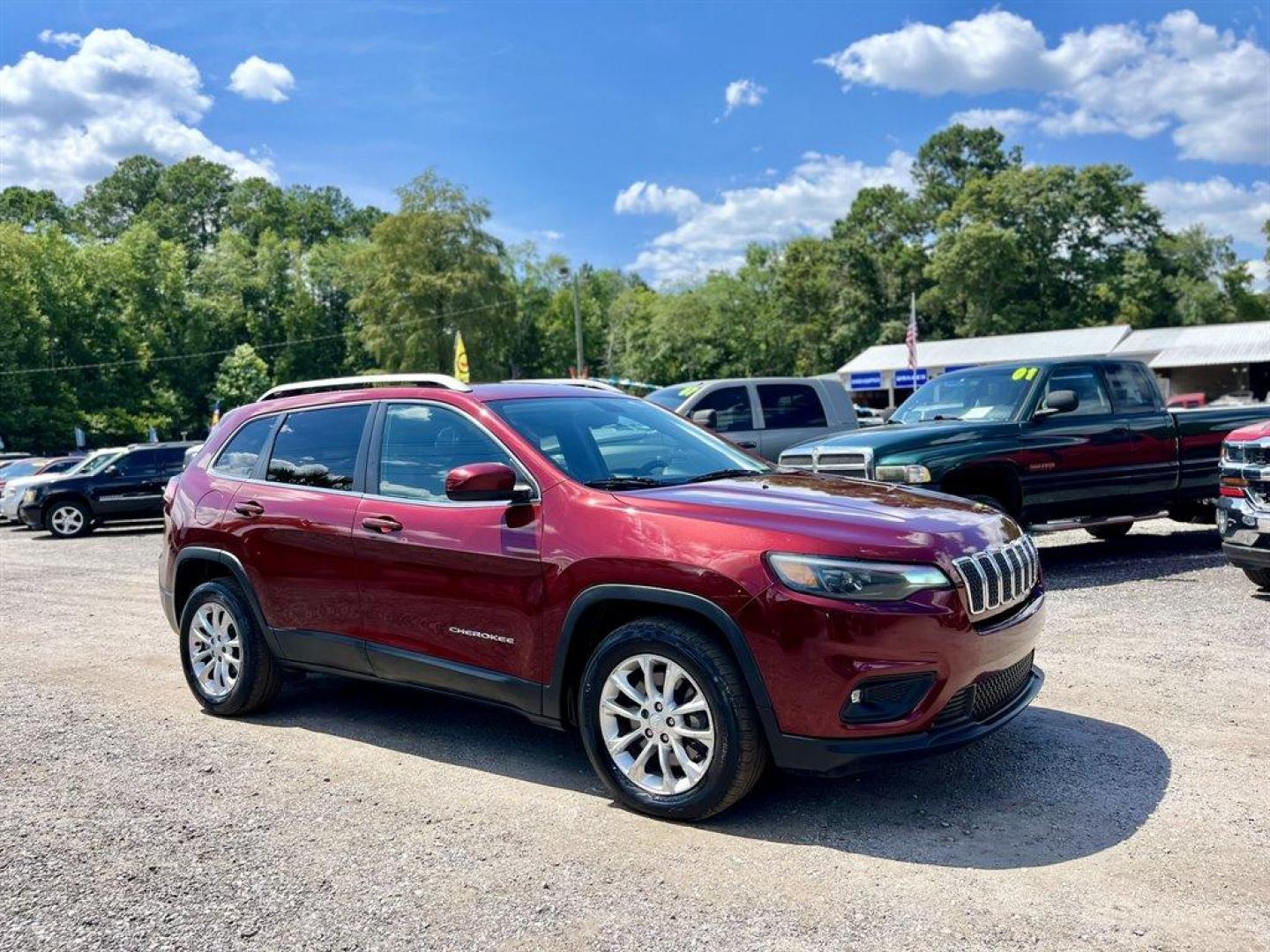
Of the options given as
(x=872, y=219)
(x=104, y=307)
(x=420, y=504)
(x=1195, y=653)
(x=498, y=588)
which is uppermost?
(x=872, y=219)

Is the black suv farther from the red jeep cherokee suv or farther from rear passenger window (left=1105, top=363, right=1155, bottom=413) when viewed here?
rear passenger window (left=1105, top=363, right=1155, bottom=413)

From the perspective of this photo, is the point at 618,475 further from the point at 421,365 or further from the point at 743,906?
the point at 421,365

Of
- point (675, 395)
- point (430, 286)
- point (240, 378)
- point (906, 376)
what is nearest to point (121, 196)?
point (240, 378)

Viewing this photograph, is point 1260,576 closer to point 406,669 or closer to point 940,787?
point 940,787

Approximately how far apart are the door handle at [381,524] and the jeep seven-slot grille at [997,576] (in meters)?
2.54

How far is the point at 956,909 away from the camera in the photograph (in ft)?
10.8

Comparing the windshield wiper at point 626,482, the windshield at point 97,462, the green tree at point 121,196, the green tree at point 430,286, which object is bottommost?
the windshield at point 97,462

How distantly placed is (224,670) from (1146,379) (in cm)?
884

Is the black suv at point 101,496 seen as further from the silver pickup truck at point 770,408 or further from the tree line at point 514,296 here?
the tree line at point 514,296

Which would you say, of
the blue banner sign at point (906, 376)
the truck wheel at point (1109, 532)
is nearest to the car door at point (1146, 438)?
the truck wheel at point (1109, 532)

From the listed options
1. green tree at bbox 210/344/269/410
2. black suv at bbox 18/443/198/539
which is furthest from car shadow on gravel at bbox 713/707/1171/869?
green tree at bbox 210/344/269/410

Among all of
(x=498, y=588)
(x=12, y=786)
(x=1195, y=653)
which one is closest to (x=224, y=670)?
(x=12, y=786)

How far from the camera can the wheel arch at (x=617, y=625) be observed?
3814mm

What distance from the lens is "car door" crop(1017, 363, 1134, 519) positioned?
9.18 meters
